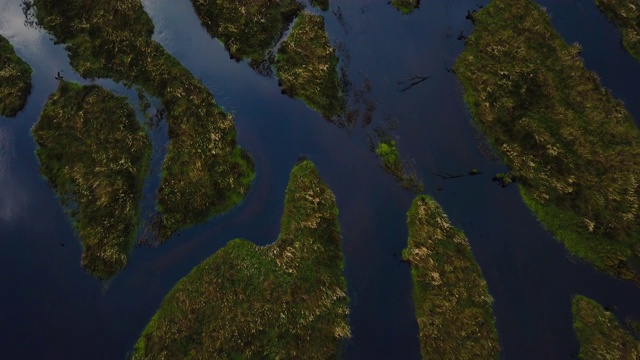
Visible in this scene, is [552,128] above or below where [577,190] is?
above

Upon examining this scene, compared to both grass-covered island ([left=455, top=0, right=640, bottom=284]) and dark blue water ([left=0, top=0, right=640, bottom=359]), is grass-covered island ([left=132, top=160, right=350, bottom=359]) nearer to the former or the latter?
dark blue water ([left=0, top=0, right=640, bottom=359])

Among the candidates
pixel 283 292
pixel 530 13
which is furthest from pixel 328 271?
pixel 530 13

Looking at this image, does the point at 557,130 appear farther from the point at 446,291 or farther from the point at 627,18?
the point at 446,291

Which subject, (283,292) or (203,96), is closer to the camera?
(283,292)

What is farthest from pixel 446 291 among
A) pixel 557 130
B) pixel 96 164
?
pixel 96 164

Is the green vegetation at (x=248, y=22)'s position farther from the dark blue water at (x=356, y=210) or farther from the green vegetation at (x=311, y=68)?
the green vegetation at (x=311, y=68)

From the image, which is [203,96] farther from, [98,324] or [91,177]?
[98,324]
